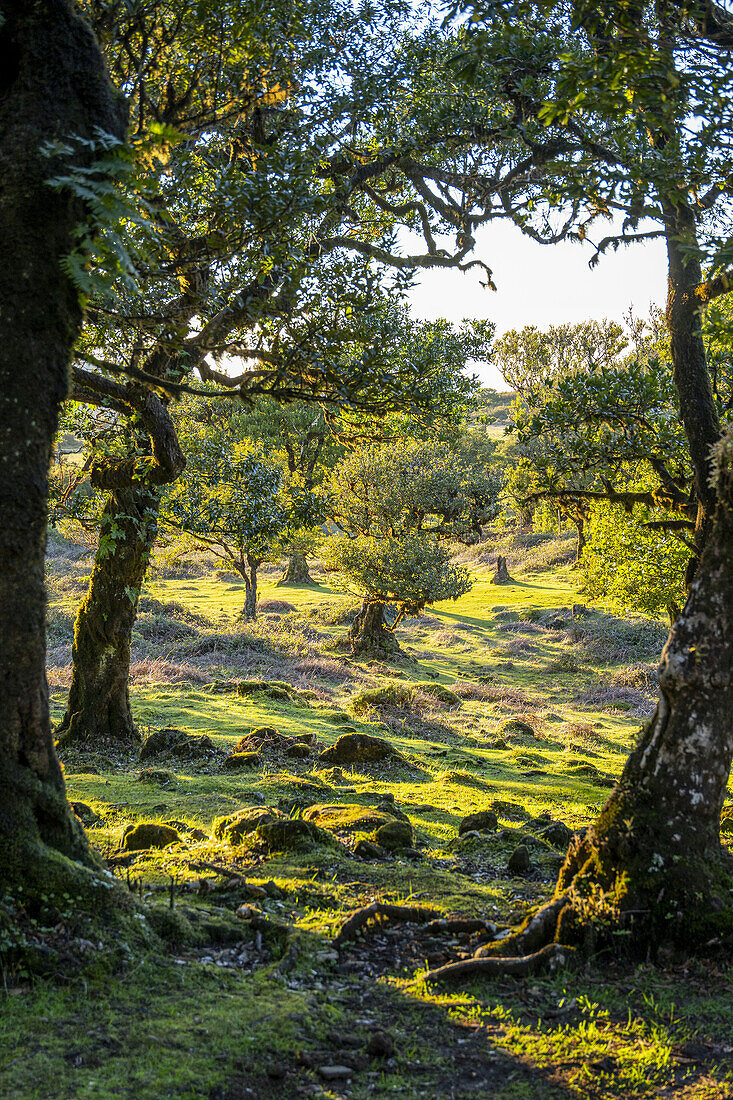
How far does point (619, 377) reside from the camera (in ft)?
35.9

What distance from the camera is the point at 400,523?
34.4 metres

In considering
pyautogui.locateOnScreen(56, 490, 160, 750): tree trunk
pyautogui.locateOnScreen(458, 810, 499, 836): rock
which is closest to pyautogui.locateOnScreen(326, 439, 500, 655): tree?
pyautogui.locateOnScreen(56, 490, 160, 750): tree trunk

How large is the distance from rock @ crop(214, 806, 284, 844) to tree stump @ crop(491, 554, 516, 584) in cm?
4982

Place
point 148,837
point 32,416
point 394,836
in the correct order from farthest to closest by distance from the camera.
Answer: point 394,836
point 148,837
point 32,416

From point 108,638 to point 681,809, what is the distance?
12.3 meters

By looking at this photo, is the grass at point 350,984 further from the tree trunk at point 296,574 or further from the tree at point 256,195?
the tree trunk at point 296,574

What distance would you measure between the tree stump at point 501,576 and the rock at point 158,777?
1838 inches

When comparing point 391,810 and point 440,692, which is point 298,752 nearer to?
point 391,810

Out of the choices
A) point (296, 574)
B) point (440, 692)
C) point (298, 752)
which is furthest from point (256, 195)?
point (296, 574)

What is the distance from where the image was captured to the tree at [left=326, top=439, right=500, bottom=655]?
3200cm

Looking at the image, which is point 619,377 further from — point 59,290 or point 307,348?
point 59,290

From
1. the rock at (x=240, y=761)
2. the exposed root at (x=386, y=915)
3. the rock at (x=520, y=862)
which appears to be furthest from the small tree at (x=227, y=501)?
the exposed root at (x=386, y=915)

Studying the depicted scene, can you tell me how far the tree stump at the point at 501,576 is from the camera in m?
58.7

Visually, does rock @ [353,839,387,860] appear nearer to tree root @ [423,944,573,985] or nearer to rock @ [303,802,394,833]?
rock @ [303,802,394,833]
